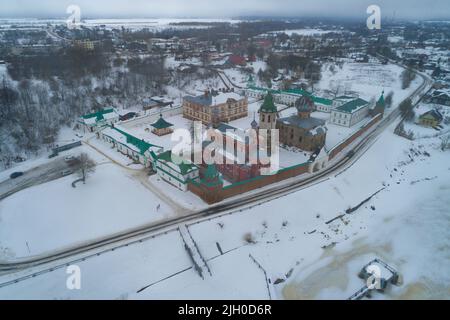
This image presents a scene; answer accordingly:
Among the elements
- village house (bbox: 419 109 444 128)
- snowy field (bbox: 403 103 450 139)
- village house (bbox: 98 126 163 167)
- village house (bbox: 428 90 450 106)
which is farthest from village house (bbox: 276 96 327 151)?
village house (bbox: 428 90 450 106)

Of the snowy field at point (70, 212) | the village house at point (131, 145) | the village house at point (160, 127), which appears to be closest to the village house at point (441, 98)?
the village house at point (160, 127)

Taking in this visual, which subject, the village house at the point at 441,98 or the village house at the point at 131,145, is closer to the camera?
the village house at the point at 131,145

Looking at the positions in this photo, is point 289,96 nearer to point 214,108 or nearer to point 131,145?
point 214,108

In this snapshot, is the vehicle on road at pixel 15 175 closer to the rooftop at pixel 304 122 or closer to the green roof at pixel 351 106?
the rooftop at pixel 304 122

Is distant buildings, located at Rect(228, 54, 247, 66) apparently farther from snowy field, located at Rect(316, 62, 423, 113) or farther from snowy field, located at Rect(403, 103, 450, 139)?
snowy field, located at Rect(403, 103, 450, 139)

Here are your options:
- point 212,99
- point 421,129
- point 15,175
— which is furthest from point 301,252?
point 421,129
